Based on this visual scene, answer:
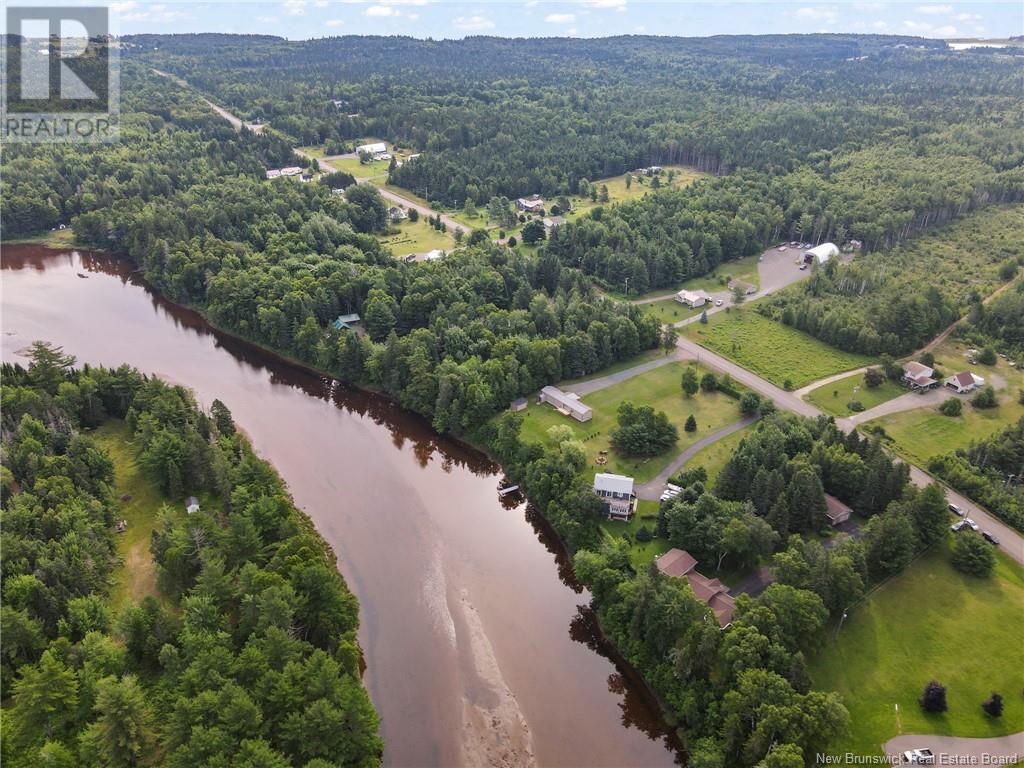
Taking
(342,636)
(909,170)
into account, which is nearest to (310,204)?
(342,636)

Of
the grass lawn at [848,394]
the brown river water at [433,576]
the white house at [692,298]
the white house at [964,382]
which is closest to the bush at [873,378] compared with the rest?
the grass lawn at [848,394]

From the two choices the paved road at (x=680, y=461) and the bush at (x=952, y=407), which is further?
the bush at (x=952, y=407)

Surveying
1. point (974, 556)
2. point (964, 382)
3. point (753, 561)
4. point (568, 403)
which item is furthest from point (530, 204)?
point (974, 556)

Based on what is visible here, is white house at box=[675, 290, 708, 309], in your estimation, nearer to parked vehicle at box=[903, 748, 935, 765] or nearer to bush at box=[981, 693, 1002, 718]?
bush at box=[981, 693, 1002, 718]

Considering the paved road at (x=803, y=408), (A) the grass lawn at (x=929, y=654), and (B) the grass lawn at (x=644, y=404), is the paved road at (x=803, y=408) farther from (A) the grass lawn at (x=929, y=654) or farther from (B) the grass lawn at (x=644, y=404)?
(B) the grass lawn at (x=644, y=404)

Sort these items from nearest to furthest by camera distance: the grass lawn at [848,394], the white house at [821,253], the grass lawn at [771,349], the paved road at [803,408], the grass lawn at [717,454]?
1. the paved road at [803,408]
2. the grass lawn at [717,454]
3. the grass lawn at [848,394]
4. the grass lawn at [771,349]
5. the white house at [821,253]

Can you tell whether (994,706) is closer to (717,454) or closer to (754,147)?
(717,454)
